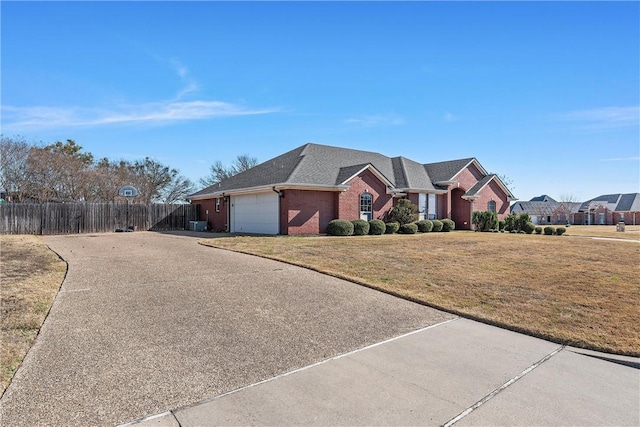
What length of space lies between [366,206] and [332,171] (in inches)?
118

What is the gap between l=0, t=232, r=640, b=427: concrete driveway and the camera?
3.28 metres

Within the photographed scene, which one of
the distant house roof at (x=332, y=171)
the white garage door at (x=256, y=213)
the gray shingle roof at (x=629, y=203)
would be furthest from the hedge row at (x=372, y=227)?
the gray shingle roof at (x=629, y=203)

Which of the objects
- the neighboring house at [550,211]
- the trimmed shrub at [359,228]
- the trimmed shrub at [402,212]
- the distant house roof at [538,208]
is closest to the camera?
the trimmed shrub at [359,228]

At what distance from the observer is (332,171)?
76.3ft

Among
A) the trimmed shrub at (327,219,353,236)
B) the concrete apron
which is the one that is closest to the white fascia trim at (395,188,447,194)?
the trimmed shrub at (327,219,353,236)

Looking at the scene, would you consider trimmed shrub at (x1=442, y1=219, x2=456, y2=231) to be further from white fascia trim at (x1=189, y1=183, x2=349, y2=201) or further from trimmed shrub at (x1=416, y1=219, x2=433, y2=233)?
white fascia trim at (x1=189, y1=183, x2=349, y2=201)

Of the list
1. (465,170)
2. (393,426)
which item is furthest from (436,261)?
(465,170)

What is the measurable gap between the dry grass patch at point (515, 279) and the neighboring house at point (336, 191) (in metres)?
6.00

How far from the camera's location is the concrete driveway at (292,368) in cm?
328

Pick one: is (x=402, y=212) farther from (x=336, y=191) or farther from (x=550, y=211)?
(x=550, y=211)

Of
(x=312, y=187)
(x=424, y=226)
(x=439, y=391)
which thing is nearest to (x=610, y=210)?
(x=424, y=226)

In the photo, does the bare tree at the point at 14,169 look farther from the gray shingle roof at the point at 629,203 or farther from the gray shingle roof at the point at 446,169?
the gray shingle roof at the point at 629,203

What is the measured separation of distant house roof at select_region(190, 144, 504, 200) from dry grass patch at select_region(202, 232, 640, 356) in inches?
269

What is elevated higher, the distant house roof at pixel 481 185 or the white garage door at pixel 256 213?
the distant house roof at pixel 481 185
